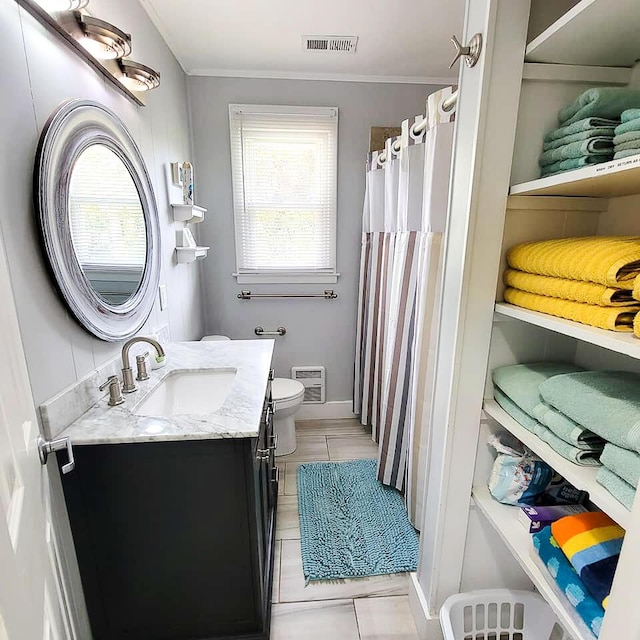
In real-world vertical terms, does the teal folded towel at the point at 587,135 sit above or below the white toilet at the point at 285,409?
above

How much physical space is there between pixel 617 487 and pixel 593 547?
24 centimetres

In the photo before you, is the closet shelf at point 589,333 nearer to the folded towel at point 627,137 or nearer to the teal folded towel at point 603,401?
the teal folded towel at point 603,401

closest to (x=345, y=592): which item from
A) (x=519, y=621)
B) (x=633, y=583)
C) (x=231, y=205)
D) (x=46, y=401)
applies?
(x=519, y=621)

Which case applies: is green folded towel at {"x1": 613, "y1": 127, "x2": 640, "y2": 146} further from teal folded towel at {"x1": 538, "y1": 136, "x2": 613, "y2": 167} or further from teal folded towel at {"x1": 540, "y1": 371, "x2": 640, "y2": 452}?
teal folded towel at {"x1": 540, "y1": 371, "x2": 640, "y2": 452}

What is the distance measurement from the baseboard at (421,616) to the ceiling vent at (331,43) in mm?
2639

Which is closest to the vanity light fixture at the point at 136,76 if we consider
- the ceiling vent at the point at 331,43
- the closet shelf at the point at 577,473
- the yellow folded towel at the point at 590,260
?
the ceiling vent at the point at 331,43

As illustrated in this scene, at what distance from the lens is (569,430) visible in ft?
2.63

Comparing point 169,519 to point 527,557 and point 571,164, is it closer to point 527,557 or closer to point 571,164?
point 527,557

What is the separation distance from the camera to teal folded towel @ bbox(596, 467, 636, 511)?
0.66 metres

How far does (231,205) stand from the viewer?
258cm

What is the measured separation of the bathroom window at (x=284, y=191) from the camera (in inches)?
97.2

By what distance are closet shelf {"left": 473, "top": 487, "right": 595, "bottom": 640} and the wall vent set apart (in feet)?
5.78

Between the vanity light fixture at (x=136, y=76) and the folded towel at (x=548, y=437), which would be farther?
the vanity light fixture at (x=136, y=76)

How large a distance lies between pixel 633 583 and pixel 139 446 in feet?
3.76
